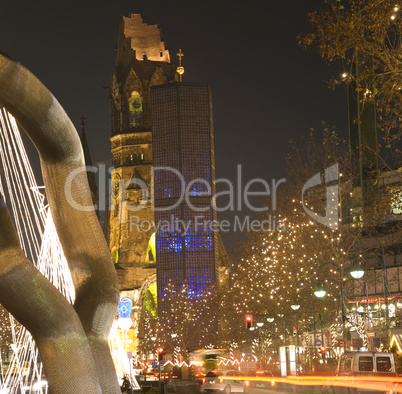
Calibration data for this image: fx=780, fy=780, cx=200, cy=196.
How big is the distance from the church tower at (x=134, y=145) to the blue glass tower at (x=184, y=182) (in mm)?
16292

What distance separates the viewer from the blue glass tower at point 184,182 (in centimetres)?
11331

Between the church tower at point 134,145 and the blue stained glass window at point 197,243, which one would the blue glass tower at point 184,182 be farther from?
the church tower at point 134,145

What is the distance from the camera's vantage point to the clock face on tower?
454 ft

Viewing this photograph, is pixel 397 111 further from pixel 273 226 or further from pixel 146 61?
pixel 146 61

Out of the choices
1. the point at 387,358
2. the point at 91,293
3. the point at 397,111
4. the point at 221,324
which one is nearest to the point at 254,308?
the point at 221,324

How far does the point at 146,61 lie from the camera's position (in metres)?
143

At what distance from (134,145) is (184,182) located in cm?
2562

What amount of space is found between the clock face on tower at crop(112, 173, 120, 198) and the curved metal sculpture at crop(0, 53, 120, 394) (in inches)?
4994

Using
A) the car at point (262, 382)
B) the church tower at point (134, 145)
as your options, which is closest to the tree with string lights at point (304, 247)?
the car at point (262, 382)

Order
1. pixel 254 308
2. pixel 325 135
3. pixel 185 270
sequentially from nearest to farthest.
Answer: pixel 325 135
pixel 254 308
pixel 185 270

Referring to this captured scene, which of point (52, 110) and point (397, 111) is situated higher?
point (397, 111)

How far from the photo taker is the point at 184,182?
11544cm

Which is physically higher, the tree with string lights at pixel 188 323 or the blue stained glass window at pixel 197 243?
the blue stained glass window at pixel 197 243

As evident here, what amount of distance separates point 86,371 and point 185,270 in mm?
101555
